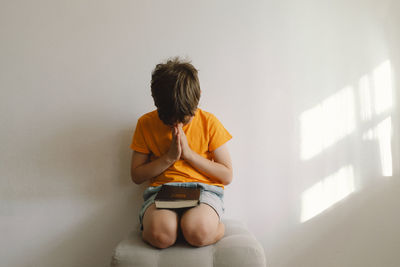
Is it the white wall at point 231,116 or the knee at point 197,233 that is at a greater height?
the white wall at point 231,116

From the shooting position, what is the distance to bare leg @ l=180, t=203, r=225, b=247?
1209mm

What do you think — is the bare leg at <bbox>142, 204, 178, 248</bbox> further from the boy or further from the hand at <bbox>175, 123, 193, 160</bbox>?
the hand at <bbox>175, 123, 193, 160</bbox>

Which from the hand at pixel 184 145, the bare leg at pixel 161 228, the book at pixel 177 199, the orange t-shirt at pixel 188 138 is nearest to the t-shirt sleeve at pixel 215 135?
the orange t-shirt at pixel 188 138

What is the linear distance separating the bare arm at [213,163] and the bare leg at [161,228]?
280mm

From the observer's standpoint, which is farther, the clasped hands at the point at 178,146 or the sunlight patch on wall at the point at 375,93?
the sunlight patch on wall at the point at 375,93

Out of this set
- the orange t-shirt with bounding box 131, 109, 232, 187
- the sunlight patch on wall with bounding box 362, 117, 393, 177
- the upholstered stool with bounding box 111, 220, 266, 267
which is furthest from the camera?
the sunlight patch on wall with bounding box 362, 117, 393, 177

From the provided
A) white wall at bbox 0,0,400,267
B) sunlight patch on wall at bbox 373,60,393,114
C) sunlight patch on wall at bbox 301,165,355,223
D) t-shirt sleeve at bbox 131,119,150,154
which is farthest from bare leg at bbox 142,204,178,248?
sunlight patch on wall at bbox 373,60,393,114

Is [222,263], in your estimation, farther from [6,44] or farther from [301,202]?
[6,44]

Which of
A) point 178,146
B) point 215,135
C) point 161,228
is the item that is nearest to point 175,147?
point 178,146

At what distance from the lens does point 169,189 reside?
4.42 feet

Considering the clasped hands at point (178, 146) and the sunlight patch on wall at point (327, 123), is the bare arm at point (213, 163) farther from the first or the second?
the sunlight patch on wall at point (327, 123)

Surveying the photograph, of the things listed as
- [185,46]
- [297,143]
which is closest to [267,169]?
[297,143]

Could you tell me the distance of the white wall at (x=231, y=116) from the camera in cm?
171

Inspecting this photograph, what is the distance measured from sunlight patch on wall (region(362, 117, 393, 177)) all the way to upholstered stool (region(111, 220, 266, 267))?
3.03 ft
